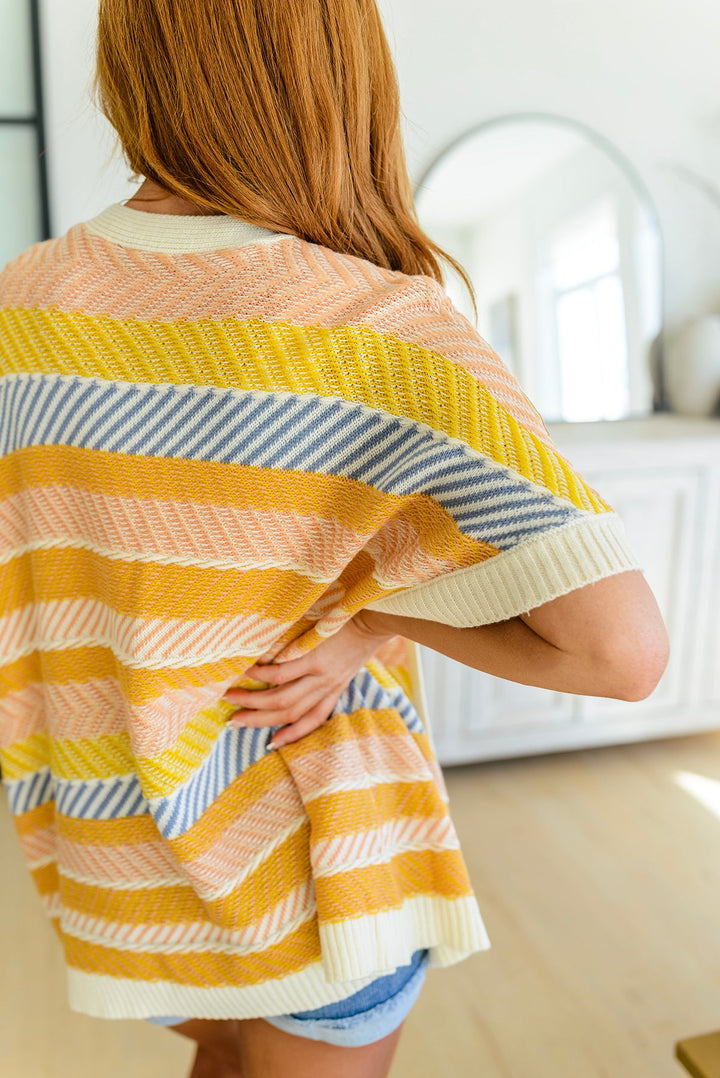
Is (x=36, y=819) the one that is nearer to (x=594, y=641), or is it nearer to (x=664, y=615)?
(x=594, y=641)

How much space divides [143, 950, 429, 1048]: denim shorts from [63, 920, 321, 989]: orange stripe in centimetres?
5

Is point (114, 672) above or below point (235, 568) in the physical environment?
below

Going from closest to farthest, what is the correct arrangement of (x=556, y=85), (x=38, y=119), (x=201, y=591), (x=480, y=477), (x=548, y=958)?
(x=480, y=477), (x=201, y=591), (x=548, y=958), (x=38, y=119), (x=556, y=85)

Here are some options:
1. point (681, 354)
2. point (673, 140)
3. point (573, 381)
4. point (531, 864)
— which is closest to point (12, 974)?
point (531, 864)

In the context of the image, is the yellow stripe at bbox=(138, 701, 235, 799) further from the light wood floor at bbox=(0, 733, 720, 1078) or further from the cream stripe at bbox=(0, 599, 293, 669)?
the light wood floor at bbox=(0, 733, 720, 1078)

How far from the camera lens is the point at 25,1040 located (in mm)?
1573

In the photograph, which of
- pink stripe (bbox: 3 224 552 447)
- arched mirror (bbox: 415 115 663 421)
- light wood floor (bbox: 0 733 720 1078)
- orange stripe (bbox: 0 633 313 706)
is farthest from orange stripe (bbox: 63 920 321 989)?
arched mirror (bbox: 415 115 663 421)

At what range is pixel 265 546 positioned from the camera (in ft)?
1.95

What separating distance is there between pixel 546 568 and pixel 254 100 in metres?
0.37

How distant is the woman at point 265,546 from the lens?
0.53m

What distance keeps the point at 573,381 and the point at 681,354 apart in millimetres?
313

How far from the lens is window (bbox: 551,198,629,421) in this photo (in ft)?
8.52

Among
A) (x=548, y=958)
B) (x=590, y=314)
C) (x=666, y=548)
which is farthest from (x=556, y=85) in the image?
(x=548, y=958)

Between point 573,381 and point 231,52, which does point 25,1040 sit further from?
point 573,381
